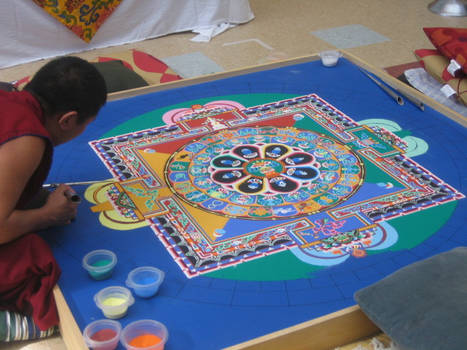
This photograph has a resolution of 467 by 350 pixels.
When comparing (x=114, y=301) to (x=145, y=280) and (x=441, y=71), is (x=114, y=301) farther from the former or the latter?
(x=441, y=71)

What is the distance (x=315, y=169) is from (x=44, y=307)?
0.99 metres

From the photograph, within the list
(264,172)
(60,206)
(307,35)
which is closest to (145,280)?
(60,206)

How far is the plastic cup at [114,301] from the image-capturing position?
57.4 inches

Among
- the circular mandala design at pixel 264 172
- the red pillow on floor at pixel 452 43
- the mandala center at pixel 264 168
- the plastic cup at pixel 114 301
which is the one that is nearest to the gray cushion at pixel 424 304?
the circular mandala design at pixel 264 172

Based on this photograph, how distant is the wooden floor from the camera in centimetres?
365

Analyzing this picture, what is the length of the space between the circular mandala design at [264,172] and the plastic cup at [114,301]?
0.45 metres

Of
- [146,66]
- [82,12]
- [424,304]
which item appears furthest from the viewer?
[82,12]

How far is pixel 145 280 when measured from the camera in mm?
1568

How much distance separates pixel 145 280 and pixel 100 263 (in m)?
0.15

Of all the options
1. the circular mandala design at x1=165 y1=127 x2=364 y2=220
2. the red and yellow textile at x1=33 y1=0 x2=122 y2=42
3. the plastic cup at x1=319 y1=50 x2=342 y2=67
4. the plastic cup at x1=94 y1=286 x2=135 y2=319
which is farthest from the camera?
the red and yellow textile at x1=33 y1=0 x2=122 y2=42

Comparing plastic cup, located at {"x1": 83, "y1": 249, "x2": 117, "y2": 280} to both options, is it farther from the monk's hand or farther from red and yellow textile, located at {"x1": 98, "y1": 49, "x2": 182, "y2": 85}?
red and yellow textile, located at {"x1": 98, "y1": 49, "x2": 182, "y2": 85}

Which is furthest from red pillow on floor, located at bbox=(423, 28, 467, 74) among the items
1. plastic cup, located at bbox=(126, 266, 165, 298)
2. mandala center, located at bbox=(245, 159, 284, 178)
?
plastic cup, located at bbox=(126, 266, 165, 298)

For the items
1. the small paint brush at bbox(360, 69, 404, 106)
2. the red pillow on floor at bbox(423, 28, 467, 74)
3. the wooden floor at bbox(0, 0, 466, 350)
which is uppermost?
the red pillow on floor at bbox(423, 28, 467, 74)

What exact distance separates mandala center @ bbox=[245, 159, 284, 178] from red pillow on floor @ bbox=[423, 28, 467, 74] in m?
0.98
